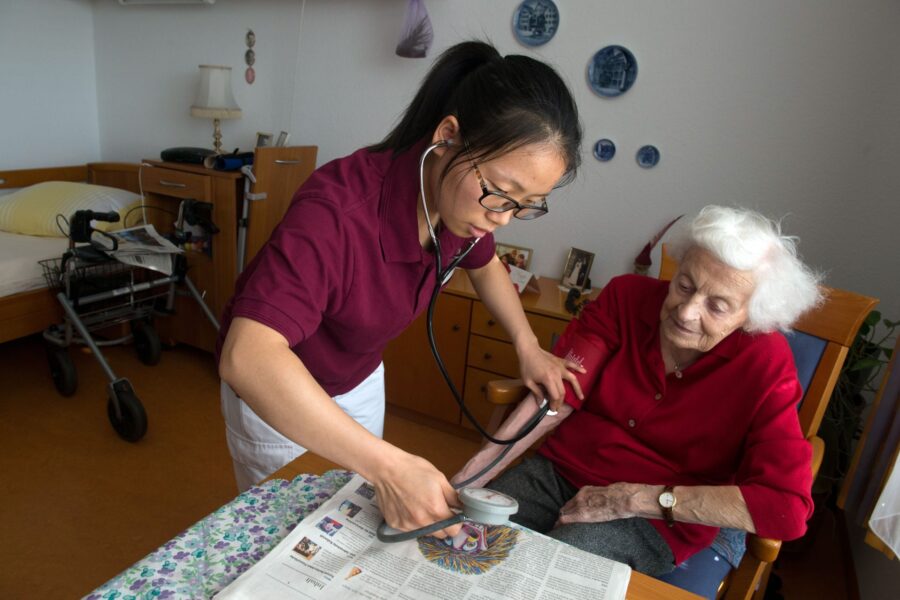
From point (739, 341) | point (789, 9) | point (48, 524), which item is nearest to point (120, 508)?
point (48, 524)

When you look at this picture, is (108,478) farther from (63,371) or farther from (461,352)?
(461,352)

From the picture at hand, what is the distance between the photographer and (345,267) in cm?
87

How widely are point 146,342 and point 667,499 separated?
258 centimetres

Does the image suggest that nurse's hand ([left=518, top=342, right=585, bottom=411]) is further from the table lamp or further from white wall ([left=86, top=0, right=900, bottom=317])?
the table lamp

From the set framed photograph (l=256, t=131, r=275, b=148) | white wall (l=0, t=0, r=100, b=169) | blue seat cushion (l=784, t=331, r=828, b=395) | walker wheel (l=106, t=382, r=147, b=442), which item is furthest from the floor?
white wall (l=0, t=0, r=100, b=169)

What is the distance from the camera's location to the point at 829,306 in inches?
53.5

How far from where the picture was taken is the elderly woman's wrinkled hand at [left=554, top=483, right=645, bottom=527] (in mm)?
1124

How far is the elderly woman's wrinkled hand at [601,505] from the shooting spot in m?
1.12

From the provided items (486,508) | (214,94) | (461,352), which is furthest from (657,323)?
(214,94)

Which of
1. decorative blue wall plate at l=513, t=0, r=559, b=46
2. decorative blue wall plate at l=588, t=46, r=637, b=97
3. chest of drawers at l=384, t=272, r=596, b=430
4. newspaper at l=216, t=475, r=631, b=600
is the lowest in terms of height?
chest of drawers at l=384, t=272, r=596, b=430

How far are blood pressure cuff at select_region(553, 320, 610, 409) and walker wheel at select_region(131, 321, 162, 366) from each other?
2227 mm

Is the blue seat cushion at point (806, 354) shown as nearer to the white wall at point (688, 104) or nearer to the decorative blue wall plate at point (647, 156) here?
the white wall at point (688, 104)

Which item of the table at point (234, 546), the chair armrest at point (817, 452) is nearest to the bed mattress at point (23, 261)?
the table at point (234, 546)

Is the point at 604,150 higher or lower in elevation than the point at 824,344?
higher
